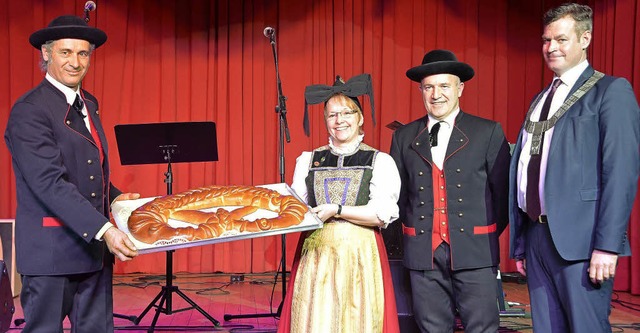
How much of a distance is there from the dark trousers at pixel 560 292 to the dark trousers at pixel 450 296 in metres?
0.24

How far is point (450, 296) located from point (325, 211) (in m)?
0.77

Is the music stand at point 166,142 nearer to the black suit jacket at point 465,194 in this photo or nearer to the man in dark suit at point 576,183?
the black suit jacket at point 465,194

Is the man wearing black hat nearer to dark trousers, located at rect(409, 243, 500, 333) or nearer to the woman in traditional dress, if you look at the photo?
dark trousers, located at rect(409, 243, 500, 333)

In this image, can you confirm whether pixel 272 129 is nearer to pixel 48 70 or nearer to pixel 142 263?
pixel 142 263

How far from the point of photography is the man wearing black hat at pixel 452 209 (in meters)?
2.85

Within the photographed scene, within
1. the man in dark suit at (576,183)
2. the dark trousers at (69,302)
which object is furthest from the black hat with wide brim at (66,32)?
the man in dark suit at (576,183)

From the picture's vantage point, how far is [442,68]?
295 cm

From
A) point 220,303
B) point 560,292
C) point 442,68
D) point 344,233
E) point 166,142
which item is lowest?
point 220,303

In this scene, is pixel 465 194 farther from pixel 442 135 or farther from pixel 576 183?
pixel 576 183

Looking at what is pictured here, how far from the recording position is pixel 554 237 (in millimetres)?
2479

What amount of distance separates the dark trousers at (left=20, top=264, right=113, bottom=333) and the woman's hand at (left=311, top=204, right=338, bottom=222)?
37.1 inches

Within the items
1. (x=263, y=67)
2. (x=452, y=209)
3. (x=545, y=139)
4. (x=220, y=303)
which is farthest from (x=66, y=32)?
(x=263, y=67)

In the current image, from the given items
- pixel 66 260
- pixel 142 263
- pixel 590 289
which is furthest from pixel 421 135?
pixel 142 263

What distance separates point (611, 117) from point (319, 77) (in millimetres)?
4587
